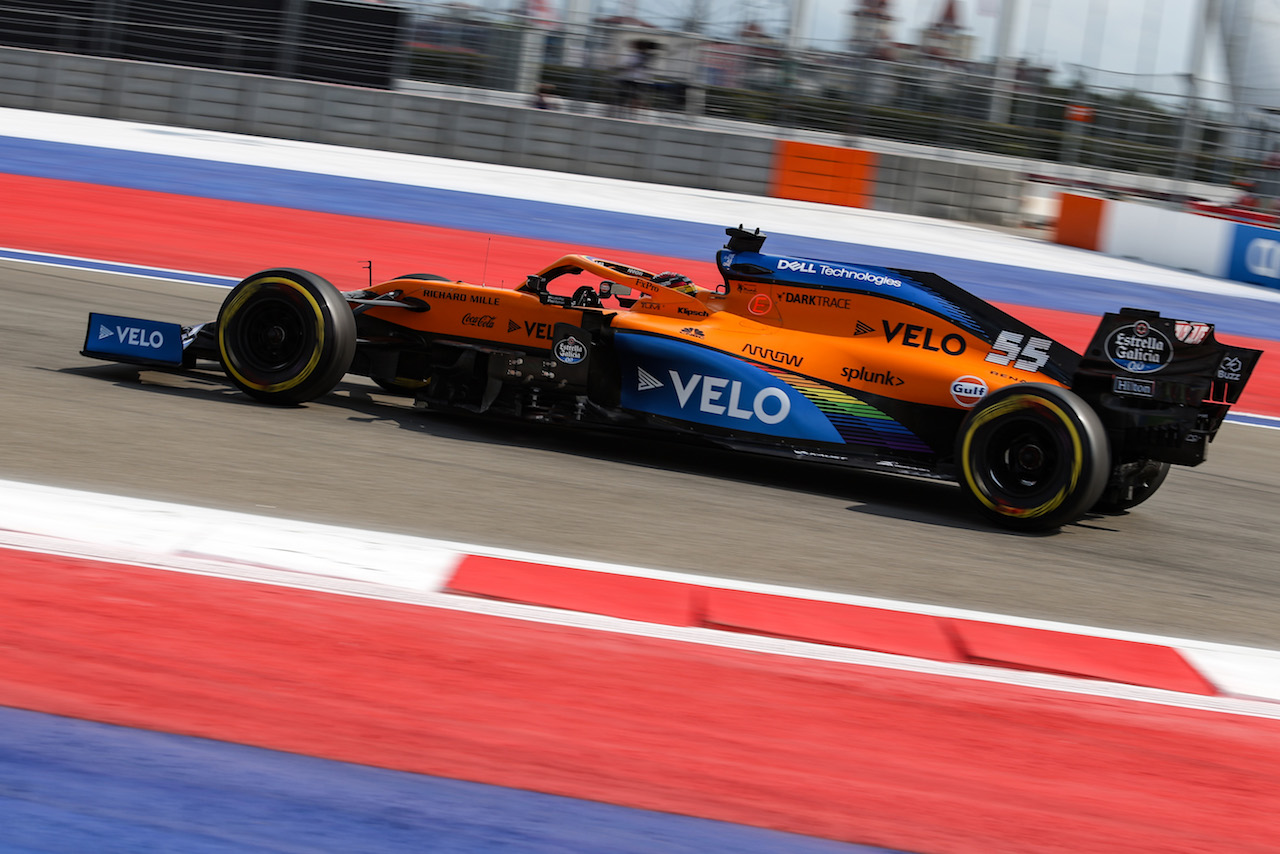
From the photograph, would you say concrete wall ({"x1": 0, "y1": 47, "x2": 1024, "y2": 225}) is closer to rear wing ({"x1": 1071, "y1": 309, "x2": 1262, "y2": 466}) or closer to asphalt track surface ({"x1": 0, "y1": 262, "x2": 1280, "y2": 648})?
asphalt track surface ({"x1": 0, "y1": 262, "x2": 1280, "y2": 648})

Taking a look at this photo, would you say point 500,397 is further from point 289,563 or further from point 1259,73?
point 1259,73

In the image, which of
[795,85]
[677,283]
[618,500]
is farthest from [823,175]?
[618,500]

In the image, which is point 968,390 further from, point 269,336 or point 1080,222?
point 1080,222

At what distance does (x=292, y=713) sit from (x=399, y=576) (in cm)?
107

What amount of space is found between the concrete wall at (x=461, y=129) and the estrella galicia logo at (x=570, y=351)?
49.6 ft

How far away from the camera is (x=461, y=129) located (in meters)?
21.8

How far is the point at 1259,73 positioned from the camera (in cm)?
2625

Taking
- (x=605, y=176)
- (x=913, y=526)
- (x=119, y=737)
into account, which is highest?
(x=605, y=176)

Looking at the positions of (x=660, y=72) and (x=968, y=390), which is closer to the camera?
(x=968, y=390)

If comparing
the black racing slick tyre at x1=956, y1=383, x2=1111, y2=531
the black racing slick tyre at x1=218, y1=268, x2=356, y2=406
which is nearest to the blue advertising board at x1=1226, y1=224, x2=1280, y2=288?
the black racing slick tyre at x1=956, y1=383, x2=1111, y2=531

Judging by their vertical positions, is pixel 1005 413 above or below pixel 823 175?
below

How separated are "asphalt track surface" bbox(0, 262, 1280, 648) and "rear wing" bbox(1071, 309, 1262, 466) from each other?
1.81 ft

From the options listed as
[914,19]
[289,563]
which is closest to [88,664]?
[289,563]

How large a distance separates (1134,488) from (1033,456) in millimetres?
983
